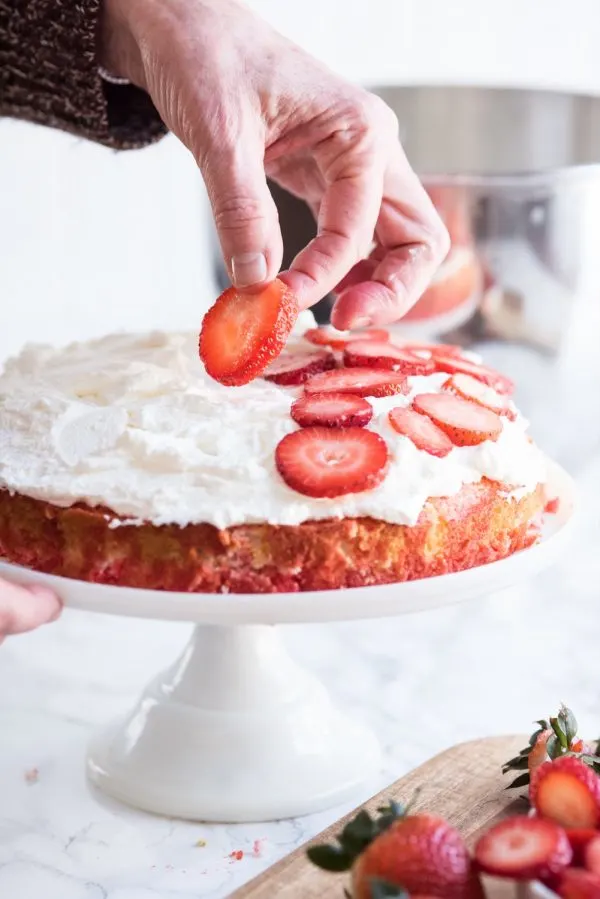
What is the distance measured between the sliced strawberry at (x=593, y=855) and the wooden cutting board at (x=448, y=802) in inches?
4.7

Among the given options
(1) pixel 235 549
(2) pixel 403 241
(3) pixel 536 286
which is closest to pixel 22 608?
(1) pixel 235 549

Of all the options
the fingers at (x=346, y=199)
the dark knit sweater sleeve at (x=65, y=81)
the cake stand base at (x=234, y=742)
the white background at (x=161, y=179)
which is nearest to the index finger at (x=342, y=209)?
the fingers at (x=346, y=199)

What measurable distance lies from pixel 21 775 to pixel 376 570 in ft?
1.89

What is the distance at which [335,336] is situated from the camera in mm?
1879

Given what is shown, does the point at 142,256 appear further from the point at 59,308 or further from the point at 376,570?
the point at 376,570

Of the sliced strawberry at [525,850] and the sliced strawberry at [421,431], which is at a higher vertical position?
the sliced strawberry at [421,431]

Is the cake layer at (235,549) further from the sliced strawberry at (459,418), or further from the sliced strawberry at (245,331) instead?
the sliced strawberry at (245,331)

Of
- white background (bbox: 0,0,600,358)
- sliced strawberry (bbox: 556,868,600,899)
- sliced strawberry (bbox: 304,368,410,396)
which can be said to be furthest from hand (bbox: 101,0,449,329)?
white background (bbox: 0,0,600,358)

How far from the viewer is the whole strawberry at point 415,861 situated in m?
1.16

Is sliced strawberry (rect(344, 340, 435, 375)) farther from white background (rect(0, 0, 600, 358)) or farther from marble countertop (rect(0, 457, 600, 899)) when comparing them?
white background (rect(0, 0, 600, 358))

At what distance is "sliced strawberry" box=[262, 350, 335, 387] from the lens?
1725 mm

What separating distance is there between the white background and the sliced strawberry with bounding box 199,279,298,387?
1792 mm

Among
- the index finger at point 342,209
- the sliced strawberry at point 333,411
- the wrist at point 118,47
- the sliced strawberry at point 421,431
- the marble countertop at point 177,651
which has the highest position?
the wrist at point 118,47

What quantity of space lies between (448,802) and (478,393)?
52 centimetres
